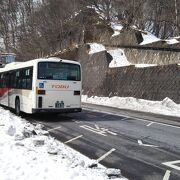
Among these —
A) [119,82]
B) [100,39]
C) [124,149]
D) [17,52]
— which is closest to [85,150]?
[124,149]

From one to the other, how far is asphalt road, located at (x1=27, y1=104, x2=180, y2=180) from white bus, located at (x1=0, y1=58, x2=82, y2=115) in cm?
90

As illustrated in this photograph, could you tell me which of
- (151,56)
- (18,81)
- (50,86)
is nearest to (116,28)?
(151,56)

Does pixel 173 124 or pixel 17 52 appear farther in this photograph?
pixel 17 52

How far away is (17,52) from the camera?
6425 cm

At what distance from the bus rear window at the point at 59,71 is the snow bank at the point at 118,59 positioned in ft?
51.7

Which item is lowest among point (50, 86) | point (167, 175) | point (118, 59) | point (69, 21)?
point (167, 175)

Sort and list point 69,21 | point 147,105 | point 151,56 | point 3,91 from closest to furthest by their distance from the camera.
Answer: point 3,91 < point 147,105 < point 151,56 < point 69,21

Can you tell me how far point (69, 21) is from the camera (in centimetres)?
5034

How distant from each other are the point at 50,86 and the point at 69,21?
112ft

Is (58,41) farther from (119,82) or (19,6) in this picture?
(119,82)

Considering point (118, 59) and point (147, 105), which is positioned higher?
point (118, 59)

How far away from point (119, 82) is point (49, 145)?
2217cm

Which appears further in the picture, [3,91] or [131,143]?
[3,91]

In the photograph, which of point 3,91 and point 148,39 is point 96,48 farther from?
point 3,91
